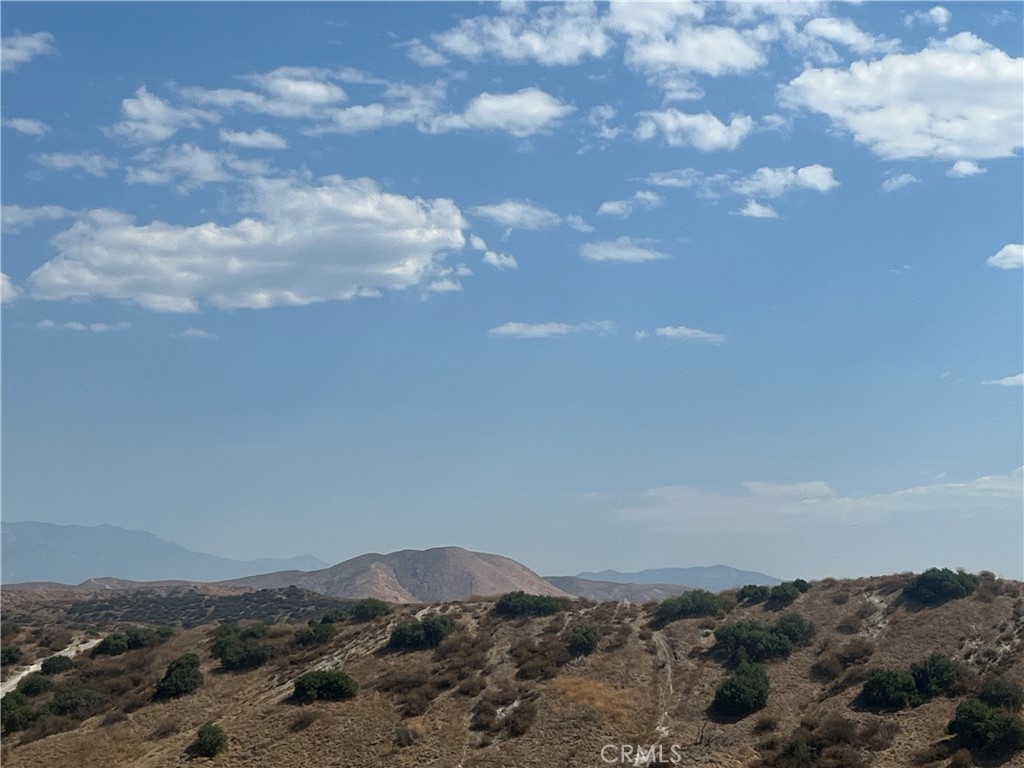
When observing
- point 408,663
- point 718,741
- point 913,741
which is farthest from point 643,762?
point 408,663

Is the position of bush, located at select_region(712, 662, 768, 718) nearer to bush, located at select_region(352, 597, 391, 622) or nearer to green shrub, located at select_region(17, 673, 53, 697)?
bush, located at select_region(352, 597, 391, 622)

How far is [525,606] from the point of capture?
201 ft

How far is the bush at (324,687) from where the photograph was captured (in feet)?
150

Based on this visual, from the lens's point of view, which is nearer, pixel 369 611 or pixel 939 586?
pixel 939 586

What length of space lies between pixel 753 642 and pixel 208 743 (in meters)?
32.3

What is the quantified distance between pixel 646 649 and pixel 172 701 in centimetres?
2980

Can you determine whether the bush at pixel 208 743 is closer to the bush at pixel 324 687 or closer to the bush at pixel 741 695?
the bush at pixel 324 687

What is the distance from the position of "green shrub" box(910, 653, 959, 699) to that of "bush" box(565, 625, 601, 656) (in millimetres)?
18576

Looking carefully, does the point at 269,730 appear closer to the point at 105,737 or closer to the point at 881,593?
the point at 105,737

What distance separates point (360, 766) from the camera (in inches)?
1501
